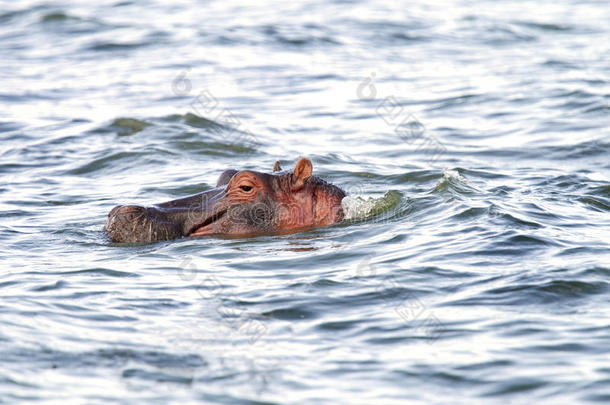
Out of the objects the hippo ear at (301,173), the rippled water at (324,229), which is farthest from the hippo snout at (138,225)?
the hippo ear at (301,173)

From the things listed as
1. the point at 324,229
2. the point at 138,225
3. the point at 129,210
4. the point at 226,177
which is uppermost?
the point at 226,177

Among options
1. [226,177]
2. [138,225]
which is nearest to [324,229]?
[226,177]

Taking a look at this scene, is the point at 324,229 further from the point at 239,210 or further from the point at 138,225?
the point at 138,225

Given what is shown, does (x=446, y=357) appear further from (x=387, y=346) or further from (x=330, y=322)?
(x=330, y=322)

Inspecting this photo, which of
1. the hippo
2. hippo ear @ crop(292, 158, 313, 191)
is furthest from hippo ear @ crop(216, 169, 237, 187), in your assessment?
hippo ear @ crop(292, 158, 313, 191)

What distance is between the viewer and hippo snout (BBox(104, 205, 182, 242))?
9.49 m

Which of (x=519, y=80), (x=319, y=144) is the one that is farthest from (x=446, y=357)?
(x=519, y=80)

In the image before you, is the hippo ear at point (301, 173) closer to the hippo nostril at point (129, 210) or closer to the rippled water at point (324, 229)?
the rippled water at point (324, 229)

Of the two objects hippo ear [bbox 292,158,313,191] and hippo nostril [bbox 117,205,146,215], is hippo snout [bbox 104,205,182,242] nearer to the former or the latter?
hippo nostril [bbox 117,205,146,215]

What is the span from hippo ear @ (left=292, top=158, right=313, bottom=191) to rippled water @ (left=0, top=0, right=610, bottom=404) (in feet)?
1.94

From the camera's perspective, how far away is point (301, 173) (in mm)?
9883

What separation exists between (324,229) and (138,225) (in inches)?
→ 75.9

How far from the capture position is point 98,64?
2383 centimetres

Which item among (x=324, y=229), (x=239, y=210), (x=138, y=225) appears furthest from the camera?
(x=324, y=229)
